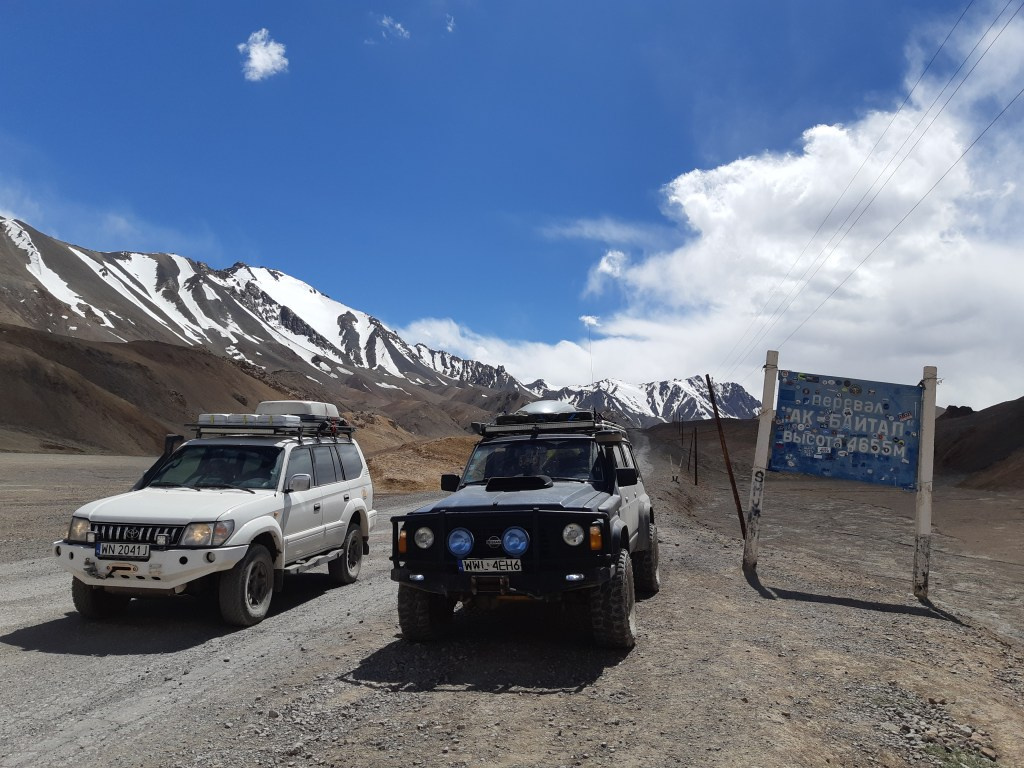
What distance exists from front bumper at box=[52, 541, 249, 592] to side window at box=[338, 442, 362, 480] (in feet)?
11.1

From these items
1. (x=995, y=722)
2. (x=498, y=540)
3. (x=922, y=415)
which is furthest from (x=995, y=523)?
(x=498, y=540)

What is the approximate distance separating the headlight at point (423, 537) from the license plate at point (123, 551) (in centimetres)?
270

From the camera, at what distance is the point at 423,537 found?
6590mm

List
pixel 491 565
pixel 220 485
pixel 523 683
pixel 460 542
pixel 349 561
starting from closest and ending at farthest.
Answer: pixel 523 683
pixel 491 565
pixel 460 542
pixel 220 485
pixel 349 561

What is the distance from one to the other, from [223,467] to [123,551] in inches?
72.4

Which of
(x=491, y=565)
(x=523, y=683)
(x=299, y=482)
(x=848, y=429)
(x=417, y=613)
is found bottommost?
(x=523, y=683)

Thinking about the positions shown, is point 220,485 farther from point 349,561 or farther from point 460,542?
point 460,542

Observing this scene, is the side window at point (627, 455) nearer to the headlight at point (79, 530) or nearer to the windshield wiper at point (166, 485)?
the windshield wiper at point (166, 485)

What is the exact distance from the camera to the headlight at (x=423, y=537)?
6.55m

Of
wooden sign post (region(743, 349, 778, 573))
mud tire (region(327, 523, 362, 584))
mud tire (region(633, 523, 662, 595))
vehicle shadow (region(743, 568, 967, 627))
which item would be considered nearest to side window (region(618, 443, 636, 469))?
mud tire (region(633, 523, 662, 595))

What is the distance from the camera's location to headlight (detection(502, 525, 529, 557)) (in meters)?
6.31

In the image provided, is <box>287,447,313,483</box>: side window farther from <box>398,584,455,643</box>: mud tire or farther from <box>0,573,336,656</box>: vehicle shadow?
<box>398,584,455,643</box>: mud tire

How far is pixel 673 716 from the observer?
17.2 ft

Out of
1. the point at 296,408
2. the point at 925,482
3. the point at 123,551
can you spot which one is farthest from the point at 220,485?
Answer: the point at 925,482
